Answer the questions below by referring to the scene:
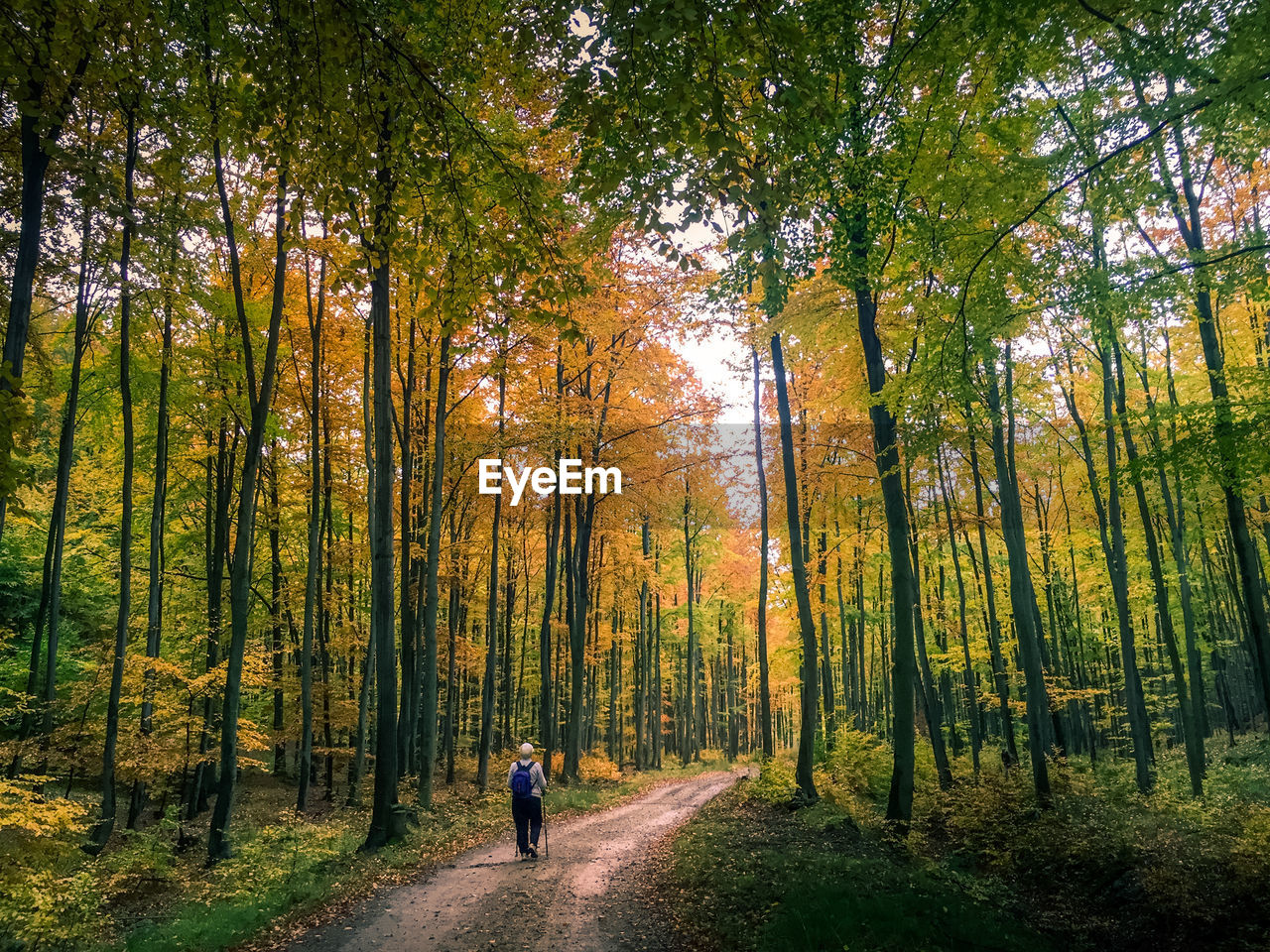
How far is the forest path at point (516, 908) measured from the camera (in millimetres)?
5957

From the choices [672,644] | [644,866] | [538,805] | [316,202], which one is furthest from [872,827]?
[672,644]

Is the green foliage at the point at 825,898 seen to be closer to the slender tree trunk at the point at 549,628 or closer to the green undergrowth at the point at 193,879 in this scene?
the green undergrowth at the point at 193,879

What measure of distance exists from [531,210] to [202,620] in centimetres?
1806

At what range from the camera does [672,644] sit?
3744 centimetres

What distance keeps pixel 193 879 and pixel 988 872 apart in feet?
38.5

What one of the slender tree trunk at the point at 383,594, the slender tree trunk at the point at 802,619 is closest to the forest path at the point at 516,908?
the slender tree trunk at the point at 383,594

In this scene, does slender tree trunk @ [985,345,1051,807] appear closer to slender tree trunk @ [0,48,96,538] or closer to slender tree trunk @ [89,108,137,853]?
slender tree trunk @ [0,48,96,538]

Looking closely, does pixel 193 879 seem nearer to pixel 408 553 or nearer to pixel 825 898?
pixel 408 553

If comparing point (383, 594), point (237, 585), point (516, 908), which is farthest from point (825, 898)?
point (237, 585)

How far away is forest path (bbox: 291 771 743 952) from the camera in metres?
5.96

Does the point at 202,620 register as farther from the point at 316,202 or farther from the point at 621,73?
the point at 621,73

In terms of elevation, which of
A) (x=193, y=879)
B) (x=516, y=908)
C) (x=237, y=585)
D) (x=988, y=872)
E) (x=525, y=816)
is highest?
(x=237, y=585)

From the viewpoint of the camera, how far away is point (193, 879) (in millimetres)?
9016

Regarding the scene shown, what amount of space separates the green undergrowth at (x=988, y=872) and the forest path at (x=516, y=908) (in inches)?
28.4
